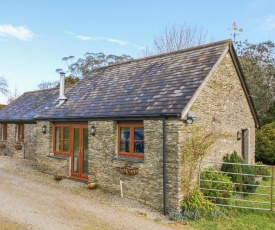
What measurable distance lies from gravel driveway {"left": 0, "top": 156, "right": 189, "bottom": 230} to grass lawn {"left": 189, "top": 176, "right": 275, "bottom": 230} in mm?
786

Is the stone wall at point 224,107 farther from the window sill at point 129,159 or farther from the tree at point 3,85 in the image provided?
the tree at point 3,85

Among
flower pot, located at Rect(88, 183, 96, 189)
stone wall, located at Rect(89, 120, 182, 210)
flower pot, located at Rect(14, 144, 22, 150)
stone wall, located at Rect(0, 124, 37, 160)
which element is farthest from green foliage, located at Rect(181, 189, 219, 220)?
flower pot, located at Rect(14, 144, 22, 150)

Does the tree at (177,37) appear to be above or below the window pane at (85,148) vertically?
above

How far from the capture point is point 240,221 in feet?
27.3

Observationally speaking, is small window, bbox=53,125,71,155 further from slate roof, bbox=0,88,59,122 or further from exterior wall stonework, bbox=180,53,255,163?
exterior wall stonework, bbox=180,53,255,163

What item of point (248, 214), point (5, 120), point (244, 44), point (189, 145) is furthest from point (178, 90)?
point (244, 44)

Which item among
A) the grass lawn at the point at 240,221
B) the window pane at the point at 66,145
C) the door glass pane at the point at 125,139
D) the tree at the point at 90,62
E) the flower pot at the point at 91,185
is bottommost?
the grass lawn at the point at 240,221

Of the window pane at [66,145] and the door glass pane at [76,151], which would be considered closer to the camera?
the door glass pane at [76,151]

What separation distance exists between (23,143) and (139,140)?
13.4 meters

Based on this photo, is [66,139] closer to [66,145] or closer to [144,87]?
[66,145]

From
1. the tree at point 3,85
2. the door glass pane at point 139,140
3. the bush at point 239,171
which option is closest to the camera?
the door glass pane at point 139,140

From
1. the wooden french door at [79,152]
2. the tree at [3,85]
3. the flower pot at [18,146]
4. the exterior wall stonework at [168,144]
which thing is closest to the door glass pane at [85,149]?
the wooden french door at [79,152]

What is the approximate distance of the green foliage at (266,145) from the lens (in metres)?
18.7

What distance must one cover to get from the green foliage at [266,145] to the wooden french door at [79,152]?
13.0 metres
